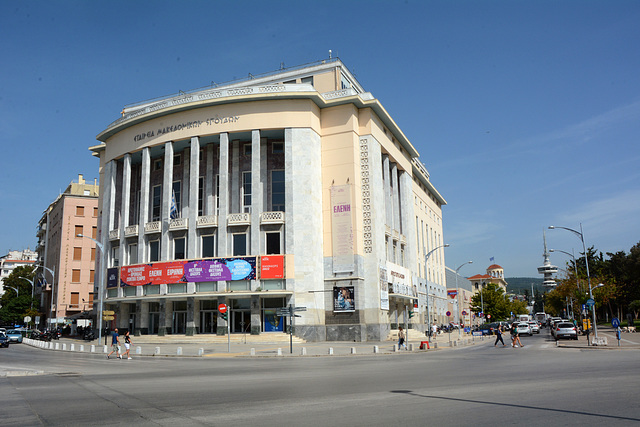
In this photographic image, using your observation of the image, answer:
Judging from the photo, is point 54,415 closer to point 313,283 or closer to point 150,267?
point 313,283

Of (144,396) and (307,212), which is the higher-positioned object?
(307,212)

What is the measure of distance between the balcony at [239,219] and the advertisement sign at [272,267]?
4.37m

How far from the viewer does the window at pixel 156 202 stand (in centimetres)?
5872

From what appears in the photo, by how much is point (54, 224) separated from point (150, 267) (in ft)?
177

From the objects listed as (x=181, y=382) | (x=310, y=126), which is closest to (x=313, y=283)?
(x=310, y=126)

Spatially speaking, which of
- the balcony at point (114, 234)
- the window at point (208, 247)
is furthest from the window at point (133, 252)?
the window at point (208, 247)

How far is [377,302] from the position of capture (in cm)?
5041

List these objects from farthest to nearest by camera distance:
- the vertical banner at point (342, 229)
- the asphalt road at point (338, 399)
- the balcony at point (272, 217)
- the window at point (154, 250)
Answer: the window at point (154, 250) < the vertical banner at point (342, 229) < the balcony at point (272, 217) < the asphalt road at point (338, 399)

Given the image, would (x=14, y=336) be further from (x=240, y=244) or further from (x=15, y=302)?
(x=15, y=302)

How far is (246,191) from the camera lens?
53875 mm

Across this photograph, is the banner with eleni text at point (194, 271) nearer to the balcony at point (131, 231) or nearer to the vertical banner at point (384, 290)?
the balcony at point (131, 231)

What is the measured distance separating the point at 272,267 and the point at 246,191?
32.2ft

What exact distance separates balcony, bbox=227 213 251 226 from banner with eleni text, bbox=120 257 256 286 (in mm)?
3702

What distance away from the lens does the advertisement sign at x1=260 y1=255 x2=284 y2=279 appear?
48.2 m
